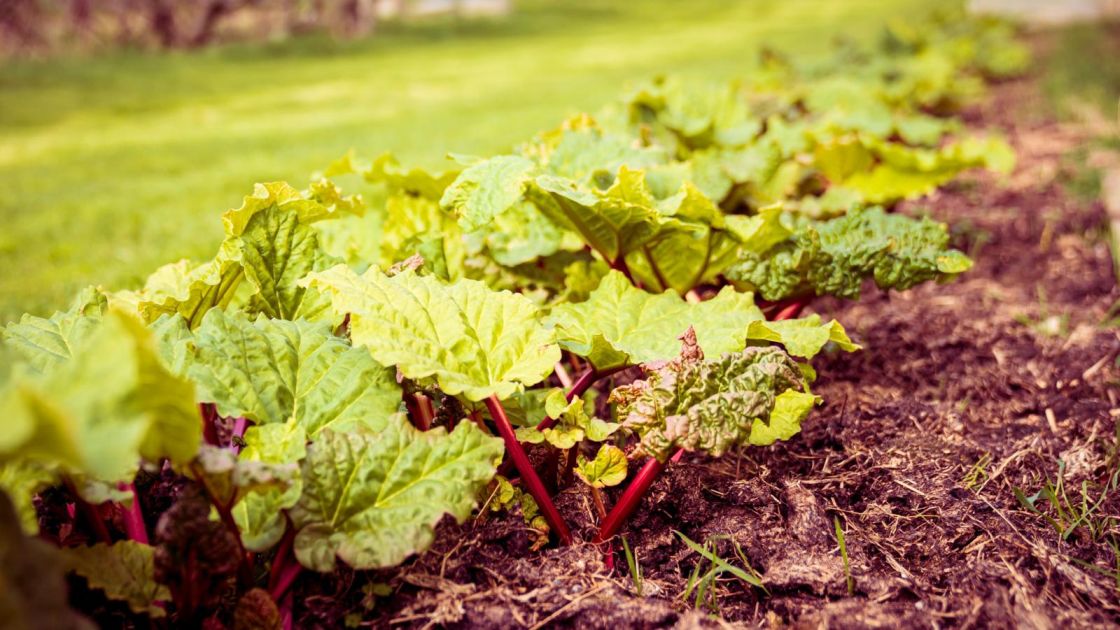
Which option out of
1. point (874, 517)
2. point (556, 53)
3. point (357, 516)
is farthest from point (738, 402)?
point (556, 53)

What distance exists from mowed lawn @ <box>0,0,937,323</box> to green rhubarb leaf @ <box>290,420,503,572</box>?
1.76m

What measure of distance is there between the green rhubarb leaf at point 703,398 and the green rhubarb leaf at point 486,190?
1.46ft

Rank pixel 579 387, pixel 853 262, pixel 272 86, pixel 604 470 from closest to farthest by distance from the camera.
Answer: pixel 604 470 < pixel 579 387 < pixel 853 262 < pixel 272 86

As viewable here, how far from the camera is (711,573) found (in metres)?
1.25

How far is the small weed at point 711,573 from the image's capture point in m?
1.23

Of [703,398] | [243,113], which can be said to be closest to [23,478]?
[703,398]

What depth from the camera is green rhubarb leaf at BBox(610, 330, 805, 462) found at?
1200 mm

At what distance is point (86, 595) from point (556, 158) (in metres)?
1.32

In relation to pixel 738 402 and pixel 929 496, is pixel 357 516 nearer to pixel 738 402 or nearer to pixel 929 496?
pixel 738 402

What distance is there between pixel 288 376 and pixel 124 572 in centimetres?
36

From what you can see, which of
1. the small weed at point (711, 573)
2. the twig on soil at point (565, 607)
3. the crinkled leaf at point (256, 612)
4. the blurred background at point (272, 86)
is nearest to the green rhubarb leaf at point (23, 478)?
the crinkled leaf at point (256, 612)

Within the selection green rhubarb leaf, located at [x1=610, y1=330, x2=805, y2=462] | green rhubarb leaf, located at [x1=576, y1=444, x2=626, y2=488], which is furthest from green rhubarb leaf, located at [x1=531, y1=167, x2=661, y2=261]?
green rhubarb leaf, located at [x1=576, y1=444, x2=626, y2=488]

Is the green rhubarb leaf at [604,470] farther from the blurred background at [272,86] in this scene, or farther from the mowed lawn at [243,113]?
the blurred background at [272,86]

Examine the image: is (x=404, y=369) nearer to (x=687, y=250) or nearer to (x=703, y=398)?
(x=703, y=398)
